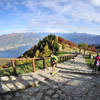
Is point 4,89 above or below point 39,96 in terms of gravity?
above

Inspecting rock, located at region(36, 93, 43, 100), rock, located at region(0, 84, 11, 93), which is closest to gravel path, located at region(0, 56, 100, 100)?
rock, located at region(36, 93, 43, 100)

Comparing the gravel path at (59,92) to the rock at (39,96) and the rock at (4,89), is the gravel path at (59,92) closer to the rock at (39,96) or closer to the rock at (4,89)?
the rock at (39,96)

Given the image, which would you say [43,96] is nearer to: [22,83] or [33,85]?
[33,85]

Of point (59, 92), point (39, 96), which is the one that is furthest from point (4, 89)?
point (59, 92)

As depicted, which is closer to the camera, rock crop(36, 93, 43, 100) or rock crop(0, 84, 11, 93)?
rock crop(36, 93, 43, 100)

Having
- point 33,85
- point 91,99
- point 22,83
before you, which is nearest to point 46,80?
point 33,85

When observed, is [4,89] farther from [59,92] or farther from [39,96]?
[59,92]

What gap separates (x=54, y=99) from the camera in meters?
3.80

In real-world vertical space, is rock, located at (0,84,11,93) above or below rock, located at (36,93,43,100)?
above

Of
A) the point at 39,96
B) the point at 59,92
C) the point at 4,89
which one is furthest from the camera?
the point at 59,92

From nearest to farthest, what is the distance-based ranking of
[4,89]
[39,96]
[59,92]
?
1. [39,96]
2. [4,89]
3. [59,92]

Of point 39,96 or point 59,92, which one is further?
point 59,92

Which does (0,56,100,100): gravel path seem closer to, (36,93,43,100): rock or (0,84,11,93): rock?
(36,93,43,100): rock

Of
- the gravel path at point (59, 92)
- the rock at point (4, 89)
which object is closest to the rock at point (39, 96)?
the gravel path at point (59, 92)
